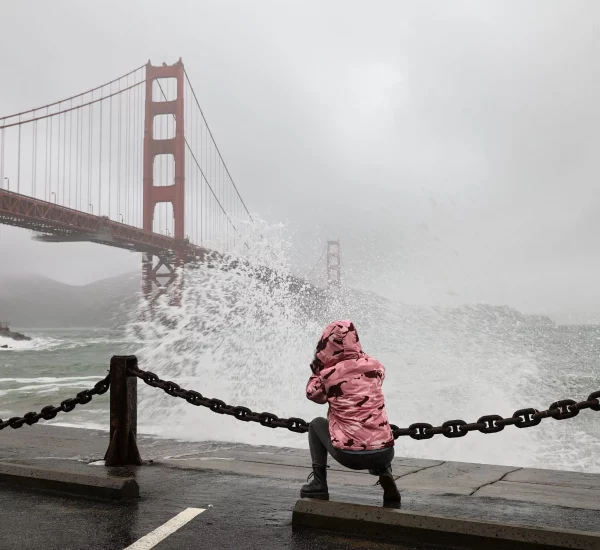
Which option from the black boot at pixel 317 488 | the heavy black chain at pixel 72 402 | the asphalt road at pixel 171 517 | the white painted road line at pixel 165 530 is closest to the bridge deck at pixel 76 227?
the heavy black chain at pixel 72 402

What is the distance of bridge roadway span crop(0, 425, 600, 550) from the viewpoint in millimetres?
2973

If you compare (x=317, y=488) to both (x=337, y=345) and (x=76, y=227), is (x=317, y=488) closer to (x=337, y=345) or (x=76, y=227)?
(x=337, y=345)

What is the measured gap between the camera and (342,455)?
312 cm

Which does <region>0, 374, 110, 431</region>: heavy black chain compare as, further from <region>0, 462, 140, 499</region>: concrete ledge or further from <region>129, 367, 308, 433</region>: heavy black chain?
<region>0, 462, 140, 499</region>: concrete ledge

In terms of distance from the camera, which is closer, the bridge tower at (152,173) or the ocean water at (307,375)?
the ocean water at (307,375)

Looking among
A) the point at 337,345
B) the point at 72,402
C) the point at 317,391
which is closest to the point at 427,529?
the point at 317,391

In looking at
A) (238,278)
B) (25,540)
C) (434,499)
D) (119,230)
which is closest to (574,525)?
(434,499)

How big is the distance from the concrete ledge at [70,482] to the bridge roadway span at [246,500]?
68mm

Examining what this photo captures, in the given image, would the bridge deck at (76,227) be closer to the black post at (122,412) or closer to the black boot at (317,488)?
the black post at (122,412)

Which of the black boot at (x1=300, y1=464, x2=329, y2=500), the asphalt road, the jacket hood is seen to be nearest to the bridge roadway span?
the asphalt road

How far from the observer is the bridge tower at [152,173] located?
40812mm

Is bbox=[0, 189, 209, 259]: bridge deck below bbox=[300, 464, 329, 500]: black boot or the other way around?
the other way around

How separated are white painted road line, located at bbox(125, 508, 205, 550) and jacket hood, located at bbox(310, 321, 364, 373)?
1.08 metres

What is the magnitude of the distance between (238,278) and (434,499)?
17.5m
